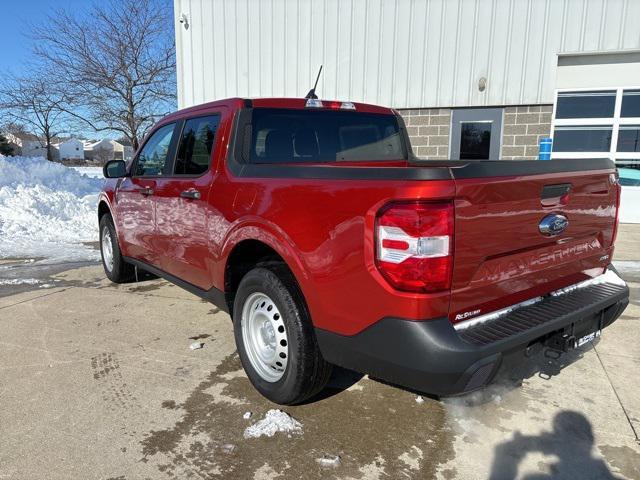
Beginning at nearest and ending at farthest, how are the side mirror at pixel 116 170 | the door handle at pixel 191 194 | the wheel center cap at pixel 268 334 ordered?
the wheel center cap at pixel 268 334 < the door handle at pixel 191 194 < the side mirror at pixel 116 170

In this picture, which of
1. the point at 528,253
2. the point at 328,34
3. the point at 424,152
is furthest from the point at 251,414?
the point at 328,34

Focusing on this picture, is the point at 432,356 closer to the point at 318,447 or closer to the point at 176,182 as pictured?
the point at 318,447

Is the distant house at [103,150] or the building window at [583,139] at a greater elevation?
the distant house at [103,150]

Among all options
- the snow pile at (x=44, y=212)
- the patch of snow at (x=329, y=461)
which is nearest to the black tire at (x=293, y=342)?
the patch of snow at (x=329, y=461)

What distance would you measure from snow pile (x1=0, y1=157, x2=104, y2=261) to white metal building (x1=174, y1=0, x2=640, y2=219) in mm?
4920

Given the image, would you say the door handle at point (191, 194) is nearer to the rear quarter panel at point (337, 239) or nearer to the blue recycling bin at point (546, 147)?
the rear quarter panel at point (337, 239)

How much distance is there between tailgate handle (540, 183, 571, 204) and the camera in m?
2.40

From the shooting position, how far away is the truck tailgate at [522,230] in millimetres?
2107

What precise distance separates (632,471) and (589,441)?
0.86 feet

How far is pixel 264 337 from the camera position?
10.0 feet

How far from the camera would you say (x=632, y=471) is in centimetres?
234

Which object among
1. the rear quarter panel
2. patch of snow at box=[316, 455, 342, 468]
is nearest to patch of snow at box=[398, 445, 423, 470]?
patch of snow at box=[316, 455, 342, 468]

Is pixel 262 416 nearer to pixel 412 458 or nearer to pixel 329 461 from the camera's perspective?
pixel 329 461

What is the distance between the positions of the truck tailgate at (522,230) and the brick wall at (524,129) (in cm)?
678
